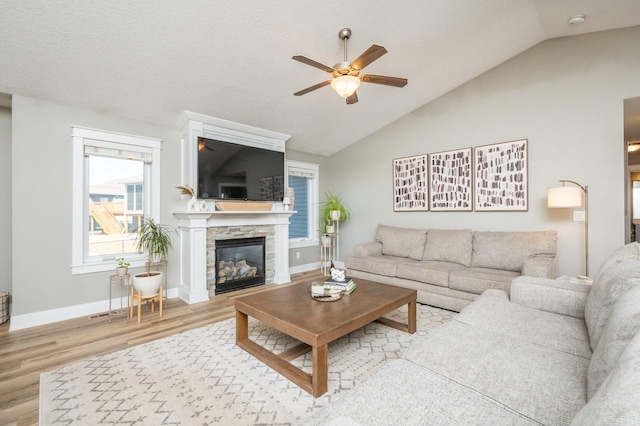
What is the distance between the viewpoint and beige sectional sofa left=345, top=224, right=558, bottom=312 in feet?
10.5

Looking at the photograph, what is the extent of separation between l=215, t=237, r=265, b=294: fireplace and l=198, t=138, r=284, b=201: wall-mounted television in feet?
2.26

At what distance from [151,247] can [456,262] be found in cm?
390

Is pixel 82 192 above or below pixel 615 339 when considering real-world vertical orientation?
above

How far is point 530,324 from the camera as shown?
1798mm

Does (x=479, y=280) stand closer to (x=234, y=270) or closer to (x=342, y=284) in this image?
(x=342, y=284)

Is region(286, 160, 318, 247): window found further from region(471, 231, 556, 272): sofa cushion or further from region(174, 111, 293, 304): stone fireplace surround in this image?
region(471, 231, 556, 272): sofa cushion

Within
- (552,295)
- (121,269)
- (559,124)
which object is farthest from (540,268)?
(121,269)

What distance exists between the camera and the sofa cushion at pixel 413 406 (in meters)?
1.01

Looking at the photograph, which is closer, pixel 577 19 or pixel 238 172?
pixel 577 19

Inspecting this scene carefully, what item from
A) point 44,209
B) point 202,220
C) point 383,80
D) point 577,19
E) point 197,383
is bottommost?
point 197,383

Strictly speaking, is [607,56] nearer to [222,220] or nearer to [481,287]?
[481,287]

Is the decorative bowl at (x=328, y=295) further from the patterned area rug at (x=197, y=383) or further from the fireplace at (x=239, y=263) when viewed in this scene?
the fireplace at (x=239, y=263)

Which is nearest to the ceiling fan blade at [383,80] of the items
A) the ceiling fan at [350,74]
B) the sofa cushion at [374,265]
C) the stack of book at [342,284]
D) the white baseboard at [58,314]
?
the ceiling fan at [350,74]

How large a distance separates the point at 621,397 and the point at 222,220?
4150mm
